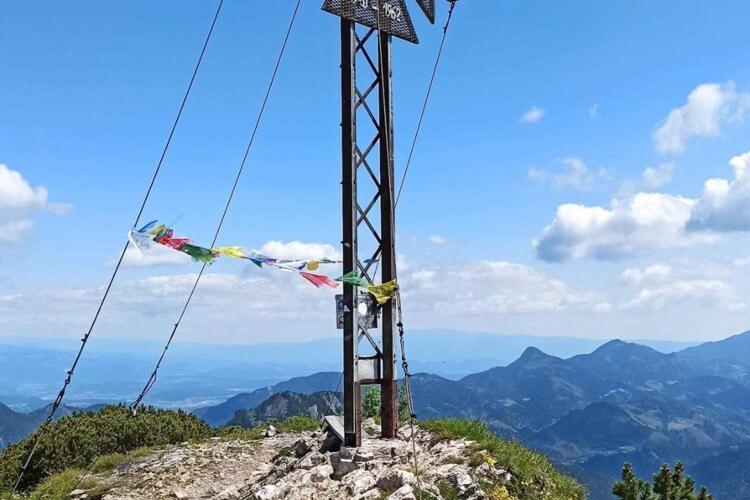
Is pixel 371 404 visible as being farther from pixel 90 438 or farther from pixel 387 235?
pixel 90 438

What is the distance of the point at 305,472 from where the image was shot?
11984mm

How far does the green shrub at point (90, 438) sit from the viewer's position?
18.4 metres

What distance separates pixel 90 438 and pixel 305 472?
10.9 meters

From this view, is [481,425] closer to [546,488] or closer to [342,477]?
[546,488]

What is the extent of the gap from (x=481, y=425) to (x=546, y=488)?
8.69 ft

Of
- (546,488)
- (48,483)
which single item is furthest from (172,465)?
(546,488)

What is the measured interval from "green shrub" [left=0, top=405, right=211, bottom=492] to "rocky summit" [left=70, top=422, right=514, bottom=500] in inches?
106

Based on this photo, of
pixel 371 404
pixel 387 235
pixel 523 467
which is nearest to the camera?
pixel 523 467

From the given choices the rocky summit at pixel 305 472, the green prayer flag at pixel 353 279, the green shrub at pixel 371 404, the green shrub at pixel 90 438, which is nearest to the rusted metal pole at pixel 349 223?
the green prayer flag at pixel 353 279

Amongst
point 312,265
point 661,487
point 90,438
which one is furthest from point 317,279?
point 90,438

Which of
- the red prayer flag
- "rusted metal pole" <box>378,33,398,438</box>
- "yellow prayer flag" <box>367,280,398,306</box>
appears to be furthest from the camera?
"rusted metal pole" <box>378,33,398,438</box>

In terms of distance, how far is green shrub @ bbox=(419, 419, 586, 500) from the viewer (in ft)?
36.6

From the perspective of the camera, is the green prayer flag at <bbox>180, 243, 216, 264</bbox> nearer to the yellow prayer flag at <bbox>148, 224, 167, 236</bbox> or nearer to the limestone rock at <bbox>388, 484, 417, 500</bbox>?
the yellow prayer flag at <bbox>148, 224, 167, 236</bbox>

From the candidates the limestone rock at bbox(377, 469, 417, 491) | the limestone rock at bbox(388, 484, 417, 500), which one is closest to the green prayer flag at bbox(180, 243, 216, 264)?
the limestone rock at bbox(377, 469, 417, 491)
